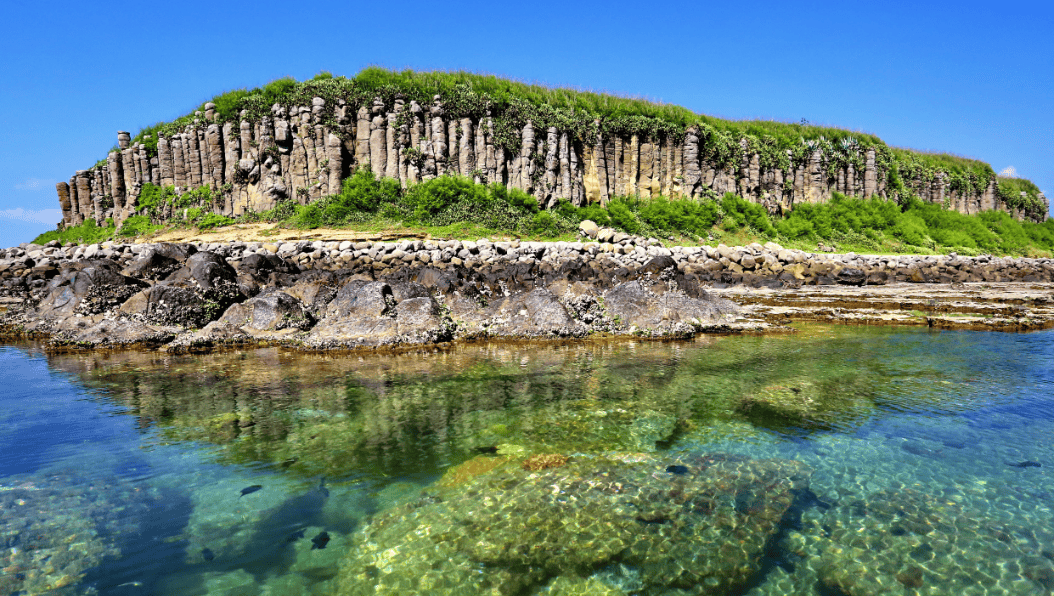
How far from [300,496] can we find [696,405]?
18.6 ft

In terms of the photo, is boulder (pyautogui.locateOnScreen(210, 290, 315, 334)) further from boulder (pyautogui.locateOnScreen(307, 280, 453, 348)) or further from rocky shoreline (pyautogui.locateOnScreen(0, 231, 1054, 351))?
boulder (pyautogui.locateOnScreen(307, 280, 453, 348))

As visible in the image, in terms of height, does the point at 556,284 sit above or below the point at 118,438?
above

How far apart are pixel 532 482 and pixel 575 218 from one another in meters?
29.9

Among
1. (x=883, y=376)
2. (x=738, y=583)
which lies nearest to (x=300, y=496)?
(x=738, y=583)

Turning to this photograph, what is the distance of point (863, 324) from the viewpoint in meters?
16.2

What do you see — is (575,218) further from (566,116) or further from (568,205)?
(566,116)

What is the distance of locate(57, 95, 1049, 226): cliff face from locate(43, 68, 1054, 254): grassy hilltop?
70cm

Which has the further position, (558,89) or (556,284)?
(558,89)

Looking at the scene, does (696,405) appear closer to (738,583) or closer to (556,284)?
(738,583)

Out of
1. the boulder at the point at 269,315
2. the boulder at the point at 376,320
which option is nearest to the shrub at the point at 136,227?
the boulder at the point at 269,315

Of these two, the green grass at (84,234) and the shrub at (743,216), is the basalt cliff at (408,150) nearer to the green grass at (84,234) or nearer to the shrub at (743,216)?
the green grass at (84,234)

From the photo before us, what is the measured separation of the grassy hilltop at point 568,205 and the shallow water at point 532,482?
72.9ft

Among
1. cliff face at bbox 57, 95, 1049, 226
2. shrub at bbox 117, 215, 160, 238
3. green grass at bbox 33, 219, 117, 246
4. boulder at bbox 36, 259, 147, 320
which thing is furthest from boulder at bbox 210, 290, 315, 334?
green grass at bbox 33, 219, 117, 246

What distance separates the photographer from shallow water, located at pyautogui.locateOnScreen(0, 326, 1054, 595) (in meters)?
4.35
